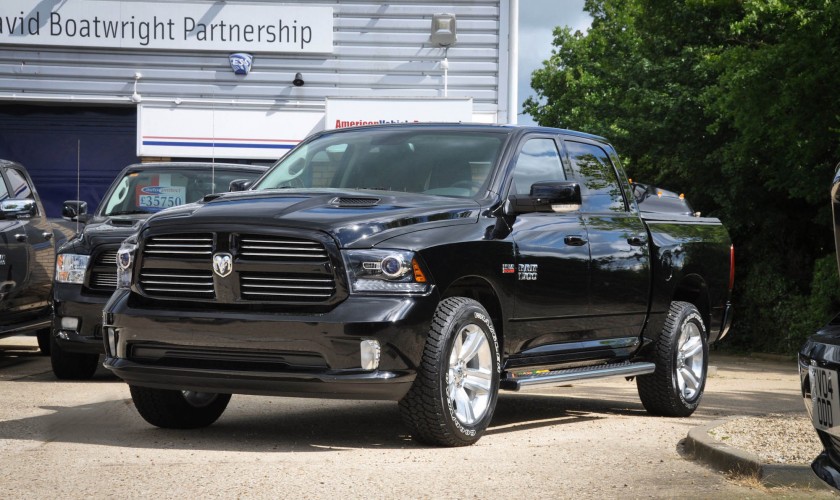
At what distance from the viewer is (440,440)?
24.6 ft

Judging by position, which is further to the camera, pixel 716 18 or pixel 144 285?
pixel 716 18

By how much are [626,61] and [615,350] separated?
86.2ft

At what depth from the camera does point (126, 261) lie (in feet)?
26.0

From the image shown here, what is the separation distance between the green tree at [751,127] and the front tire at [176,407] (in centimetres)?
1652

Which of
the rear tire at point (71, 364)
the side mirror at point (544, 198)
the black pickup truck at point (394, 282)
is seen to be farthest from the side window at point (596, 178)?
the rear tire at point (71, 364)

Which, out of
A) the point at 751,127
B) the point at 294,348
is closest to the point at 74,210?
the point at 294,348

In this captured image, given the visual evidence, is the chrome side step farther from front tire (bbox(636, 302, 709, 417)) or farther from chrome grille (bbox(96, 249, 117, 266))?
chrome grille (bbox(96, 249, 117, 266))

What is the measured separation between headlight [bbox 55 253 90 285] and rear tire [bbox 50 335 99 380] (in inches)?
31.8

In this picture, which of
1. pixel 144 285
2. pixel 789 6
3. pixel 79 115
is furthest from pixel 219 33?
pixel 144 285

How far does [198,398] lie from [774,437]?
11.7ft

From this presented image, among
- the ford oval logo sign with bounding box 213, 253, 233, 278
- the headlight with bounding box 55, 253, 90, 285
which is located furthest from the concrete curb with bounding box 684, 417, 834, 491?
the headlight with bounding box 55, 253, 90, 285

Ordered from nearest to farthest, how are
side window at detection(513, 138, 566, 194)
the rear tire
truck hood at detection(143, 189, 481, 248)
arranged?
1. truck hood at detection(143, 189, 481, 248)
2. side window at detection(513, 138, 566, 194)
3. the rear tire

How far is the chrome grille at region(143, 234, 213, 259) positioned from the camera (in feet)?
24.7

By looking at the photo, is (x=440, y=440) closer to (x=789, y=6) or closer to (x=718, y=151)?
(x=789, y=6)
